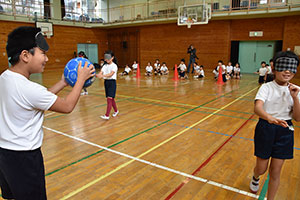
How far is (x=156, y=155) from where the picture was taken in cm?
380

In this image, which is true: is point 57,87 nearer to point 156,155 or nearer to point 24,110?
point 24,110

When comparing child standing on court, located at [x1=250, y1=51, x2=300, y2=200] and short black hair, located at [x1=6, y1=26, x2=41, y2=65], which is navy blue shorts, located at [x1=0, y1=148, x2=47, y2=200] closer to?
short black hair, located at [x1=6, y1=26, x2=41, y2=65]

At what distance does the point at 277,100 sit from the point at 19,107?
2.22 metres

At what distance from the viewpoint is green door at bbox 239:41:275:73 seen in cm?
1677

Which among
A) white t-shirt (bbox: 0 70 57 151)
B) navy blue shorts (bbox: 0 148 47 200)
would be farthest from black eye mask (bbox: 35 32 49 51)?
navy blue shorts (bbox: 0 148 47 200)

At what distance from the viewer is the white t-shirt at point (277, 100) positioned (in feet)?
7.40

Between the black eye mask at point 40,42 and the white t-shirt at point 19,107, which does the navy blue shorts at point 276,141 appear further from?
the black eye mask at point 40,42

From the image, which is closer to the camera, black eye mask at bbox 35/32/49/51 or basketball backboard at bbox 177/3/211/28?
black eye mask at bbox 35/32/49/51

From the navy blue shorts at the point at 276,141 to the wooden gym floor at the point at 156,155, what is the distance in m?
0.72

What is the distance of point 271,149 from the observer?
7.57 ft

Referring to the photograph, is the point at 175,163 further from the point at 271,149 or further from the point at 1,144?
the point at 1,144

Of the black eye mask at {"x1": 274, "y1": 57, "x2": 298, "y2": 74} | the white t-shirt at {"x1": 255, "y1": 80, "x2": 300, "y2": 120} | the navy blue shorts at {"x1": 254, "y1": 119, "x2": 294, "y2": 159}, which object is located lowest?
the navy blue shorts at {"x1": 254, "y1": 119, "x2": 294, "y2": 159}

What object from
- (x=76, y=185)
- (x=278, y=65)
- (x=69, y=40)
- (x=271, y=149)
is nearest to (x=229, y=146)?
(x=271, y=149)

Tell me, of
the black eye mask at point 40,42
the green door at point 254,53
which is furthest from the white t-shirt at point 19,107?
the green door at point 254,53
